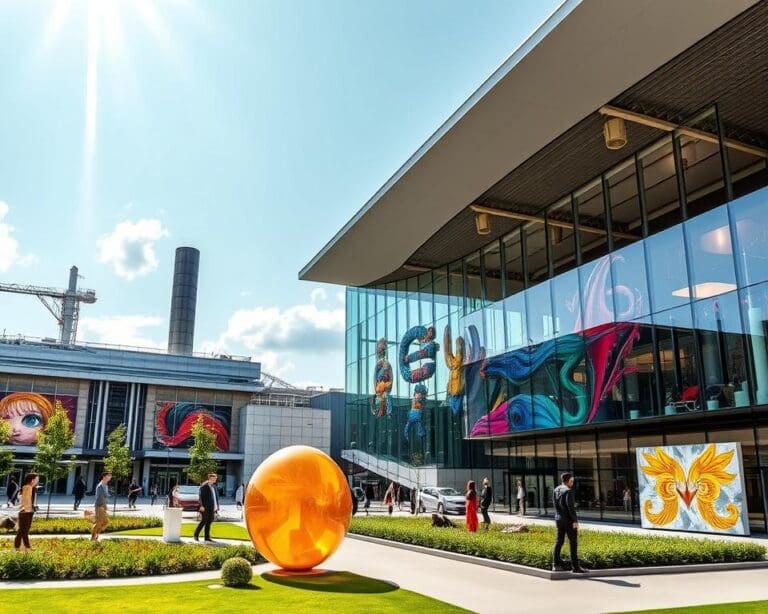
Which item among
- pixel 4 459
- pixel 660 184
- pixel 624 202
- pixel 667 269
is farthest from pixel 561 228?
pixel 4 459

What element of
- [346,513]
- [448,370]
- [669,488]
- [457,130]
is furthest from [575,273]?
[346,513]

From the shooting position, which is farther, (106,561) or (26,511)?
(26,511)

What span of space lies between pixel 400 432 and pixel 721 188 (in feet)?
84.1

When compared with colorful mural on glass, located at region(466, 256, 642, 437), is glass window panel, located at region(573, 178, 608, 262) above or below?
above

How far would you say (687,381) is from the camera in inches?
921

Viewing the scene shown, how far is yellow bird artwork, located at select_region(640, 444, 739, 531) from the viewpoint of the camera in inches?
790

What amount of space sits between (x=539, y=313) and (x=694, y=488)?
11434 millimetres

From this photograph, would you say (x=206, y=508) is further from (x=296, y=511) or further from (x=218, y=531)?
(x=296, y=511)

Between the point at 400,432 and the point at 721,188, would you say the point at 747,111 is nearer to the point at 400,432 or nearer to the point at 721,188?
the point at 721,188

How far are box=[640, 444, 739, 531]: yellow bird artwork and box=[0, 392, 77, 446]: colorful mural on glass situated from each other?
51.0 meters

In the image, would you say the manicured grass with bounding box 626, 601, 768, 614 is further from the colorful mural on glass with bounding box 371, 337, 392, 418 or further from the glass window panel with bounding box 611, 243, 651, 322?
the colorful mural on glass with bounding box 371, 337, 392, 418

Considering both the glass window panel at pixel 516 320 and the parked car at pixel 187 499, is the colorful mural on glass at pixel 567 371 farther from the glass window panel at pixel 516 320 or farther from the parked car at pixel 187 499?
the parked car at pixel 187 499

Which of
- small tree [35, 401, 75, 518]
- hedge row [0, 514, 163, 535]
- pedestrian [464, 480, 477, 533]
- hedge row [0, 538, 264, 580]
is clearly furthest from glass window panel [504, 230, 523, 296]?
hedge row [0, 538, 264, 580]

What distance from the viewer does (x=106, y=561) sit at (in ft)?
42.2
